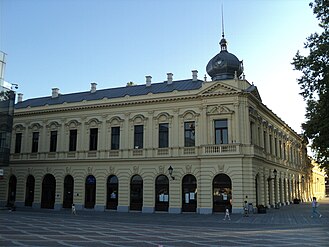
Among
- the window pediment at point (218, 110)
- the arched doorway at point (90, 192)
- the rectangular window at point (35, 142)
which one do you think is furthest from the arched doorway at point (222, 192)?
the rectangular window at point (35, 142)

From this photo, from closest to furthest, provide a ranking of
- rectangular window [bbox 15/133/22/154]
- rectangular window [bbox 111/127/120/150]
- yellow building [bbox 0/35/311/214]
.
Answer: yellow building [bbox 0/35/311/214]
rectangular window [bbox 111/127/120/150]
rectangular window [bbox 15/133/22/154]

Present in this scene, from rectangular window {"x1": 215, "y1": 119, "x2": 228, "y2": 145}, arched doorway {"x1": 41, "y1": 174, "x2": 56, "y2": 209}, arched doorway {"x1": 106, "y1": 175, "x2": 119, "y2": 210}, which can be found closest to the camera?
rectangular window {"x1": 215, "y1": 119, "x2": 228, "y2": 145}

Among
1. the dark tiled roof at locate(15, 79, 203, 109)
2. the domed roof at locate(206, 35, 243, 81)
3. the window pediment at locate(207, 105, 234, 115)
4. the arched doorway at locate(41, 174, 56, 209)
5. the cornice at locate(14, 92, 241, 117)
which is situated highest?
the domed roof at locate(206, 35, 243, 81)

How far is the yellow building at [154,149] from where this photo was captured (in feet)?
115

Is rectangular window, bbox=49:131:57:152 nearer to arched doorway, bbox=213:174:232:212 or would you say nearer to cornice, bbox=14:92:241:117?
cornice, bbox=14:92:241:117

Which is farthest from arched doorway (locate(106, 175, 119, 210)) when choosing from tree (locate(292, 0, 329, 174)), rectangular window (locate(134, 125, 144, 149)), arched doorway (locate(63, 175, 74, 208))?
tree (locate(292, 0, 329, 174))

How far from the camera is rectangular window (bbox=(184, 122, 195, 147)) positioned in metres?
36.9

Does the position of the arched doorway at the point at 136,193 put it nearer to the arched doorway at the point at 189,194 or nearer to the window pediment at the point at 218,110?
the arched doorway at the point at 189,194

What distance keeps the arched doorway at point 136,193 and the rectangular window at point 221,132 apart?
9.24 m

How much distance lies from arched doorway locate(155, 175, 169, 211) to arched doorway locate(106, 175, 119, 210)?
4.73 m

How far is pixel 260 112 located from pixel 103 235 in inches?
1080

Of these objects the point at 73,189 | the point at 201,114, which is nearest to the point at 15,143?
the point at 73,189

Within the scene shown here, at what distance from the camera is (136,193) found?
1518 inches

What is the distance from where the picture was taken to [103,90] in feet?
156
